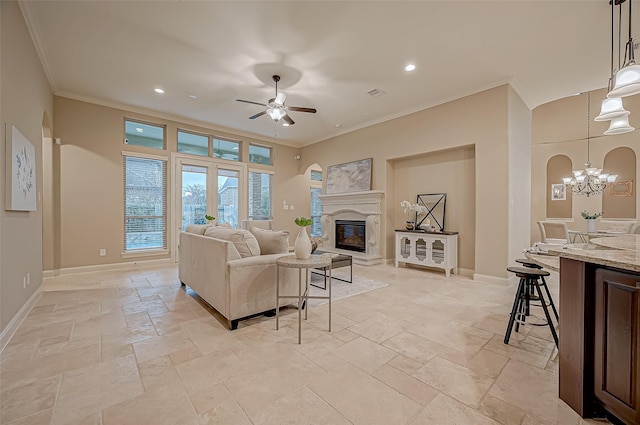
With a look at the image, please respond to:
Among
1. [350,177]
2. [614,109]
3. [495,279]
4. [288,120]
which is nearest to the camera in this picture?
[614,109]

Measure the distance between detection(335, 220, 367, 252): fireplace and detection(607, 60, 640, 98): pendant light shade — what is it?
14.5ft

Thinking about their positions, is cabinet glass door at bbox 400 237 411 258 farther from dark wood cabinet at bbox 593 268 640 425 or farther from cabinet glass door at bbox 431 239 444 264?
dark wood cabinet at bbox 593 268 640 425

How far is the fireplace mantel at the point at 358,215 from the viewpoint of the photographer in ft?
19.5

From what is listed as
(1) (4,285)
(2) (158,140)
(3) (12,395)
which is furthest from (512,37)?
(2) (158,140)

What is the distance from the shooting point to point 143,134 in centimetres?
572

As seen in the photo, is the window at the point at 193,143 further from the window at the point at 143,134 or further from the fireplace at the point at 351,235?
the fireplace at the point at 351,235

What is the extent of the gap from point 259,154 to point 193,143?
5.87 ft

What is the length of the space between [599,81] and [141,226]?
8.68m

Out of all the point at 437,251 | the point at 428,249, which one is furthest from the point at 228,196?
the point at 437,251

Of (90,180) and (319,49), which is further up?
(319,49)

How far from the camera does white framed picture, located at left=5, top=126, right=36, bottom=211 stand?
2504 mm

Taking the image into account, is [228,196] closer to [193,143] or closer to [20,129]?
[193,143]

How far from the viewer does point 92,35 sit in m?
3.18

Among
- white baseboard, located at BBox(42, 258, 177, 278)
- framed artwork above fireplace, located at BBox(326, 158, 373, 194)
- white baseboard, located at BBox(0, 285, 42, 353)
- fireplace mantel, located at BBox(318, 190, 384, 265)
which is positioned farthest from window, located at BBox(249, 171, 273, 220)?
white baseboard, located at BBox(0, 285, 42, 353)
